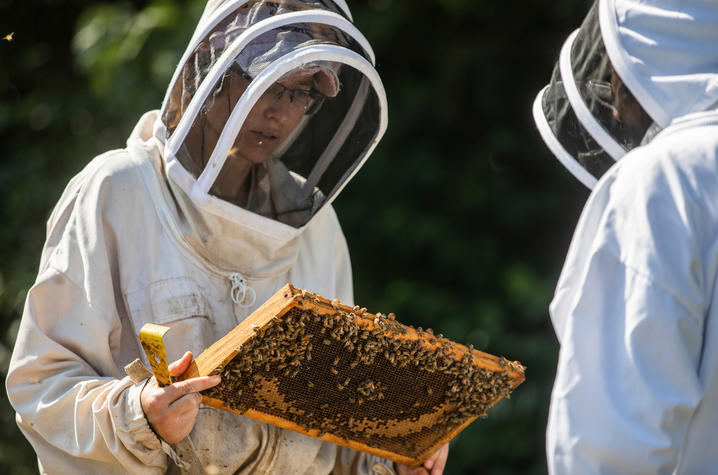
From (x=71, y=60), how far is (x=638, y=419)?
20.3 ft

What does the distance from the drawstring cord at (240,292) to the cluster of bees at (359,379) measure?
0.33 meters

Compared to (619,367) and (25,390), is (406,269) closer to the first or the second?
(25,390)

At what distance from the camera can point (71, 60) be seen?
693 centimetres

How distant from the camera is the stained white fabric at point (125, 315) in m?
2.30

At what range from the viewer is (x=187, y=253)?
2.55m

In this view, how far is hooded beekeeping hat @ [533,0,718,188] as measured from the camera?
1918 millimetres

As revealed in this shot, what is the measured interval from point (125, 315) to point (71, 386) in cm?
27

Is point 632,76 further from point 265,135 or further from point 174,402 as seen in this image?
point 174,402

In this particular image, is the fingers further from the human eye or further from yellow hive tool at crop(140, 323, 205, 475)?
the human eye

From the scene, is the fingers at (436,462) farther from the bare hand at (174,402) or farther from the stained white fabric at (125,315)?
the bare hand at (174,402)

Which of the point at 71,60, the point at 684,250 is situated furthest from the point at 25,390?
the point at 71,60

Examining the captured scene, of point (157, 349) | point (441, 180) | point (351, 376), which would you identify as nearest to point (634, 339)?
point (351, 376)

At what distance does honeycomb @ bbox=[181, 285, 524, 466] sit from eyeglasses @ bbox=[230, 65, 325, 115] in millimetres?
750

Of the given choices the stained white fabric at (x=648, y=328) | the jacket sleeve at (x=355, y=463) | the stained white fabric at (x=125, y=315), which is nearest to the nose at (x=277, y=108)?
the stained white fabric at (x=125, y=315)
